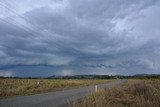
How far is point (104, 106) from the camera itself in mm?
12312

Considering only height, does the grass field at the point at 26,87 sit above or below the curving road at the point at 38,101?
above

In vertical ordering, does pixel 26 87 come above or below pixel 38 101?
above

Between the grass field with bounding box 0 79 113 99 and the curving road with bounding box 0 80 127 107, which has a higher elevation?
the grass field with bounding box 0 79 113 99

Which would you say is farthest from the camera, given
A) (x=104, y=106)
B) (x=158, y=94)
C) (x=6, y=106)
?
(x=6, y=106)

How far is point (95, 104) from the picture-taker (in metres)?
12.7

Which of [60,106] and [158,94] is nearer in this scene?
[158,94]

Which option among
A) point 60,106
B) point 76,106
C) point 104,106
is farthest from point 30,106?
point 104,106

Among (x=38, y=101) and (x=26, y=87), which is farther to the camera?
(x=26, y=87)

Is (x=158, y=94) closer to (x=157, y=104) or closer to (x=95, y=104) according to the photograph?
(x=157, y=104)

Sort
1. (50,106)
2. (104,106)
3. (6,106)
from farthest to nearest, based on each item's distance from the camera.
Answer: (50,106), (6,106), (104,106)

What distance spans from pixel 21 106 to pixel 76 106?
417 centimetres

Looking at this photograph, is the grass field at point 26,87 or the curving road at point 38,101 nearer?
the curving road at point 38,101

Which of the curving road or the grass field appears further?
the grass field

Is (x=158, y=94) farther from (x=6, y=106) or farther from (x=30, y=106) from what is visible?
(x=6, y=106)
